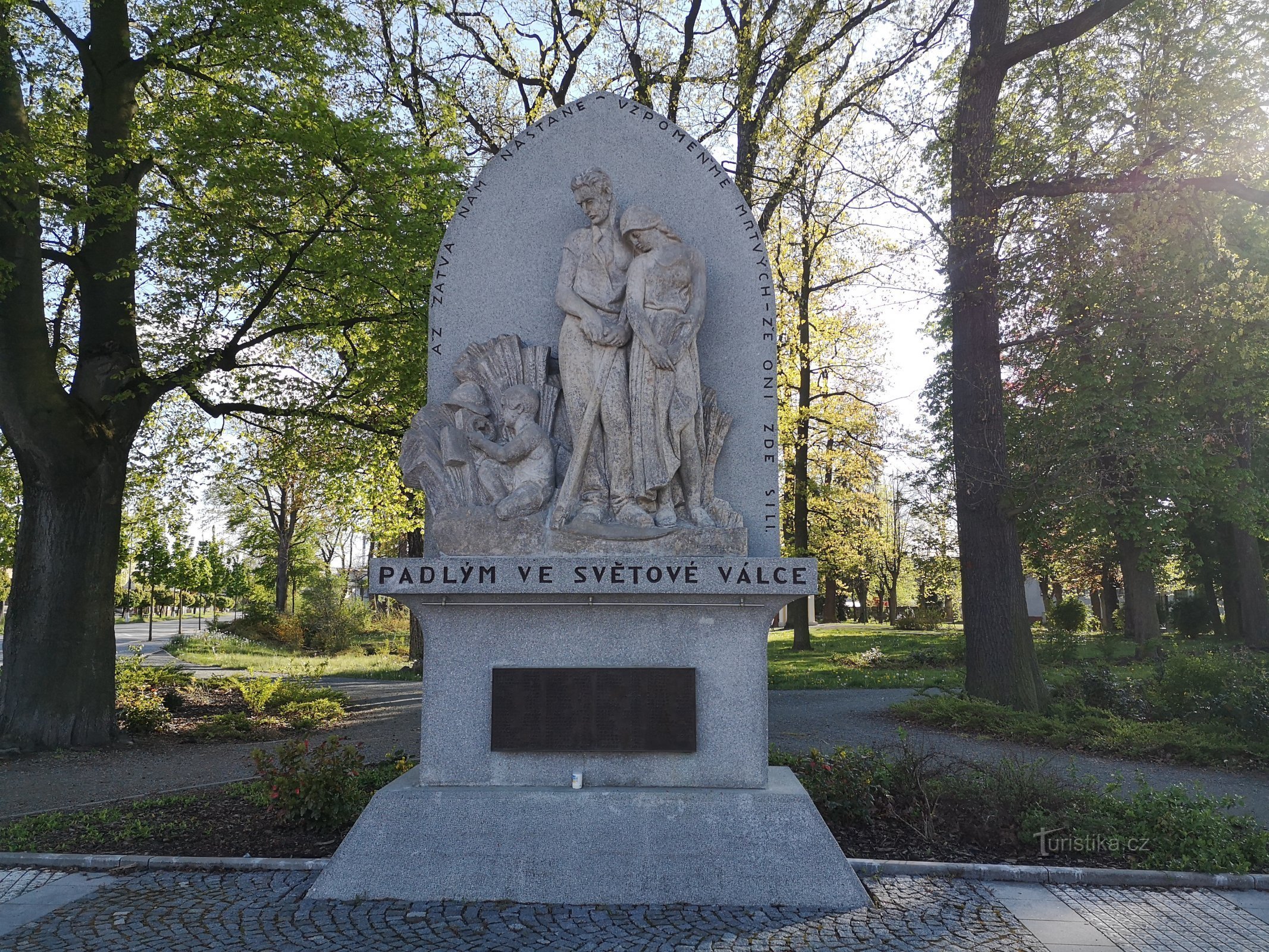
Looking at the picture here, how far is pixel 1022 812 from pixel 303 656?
969 inches

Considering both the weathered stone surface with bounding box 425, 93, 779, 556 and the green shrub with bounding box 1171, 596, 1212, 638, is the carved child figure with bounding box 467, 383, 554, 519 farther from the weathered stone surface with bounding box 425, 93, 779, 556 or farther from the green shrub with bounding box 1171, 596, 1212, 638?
the green shrub with bounding box 1171, 596, 1212, 638

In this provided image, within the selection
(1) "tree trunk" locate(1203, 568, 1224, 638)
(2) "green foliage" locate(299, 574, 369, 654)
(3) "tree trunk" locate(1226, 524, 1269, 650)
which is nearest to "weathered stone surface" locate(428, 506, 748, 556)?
(3) "tree trunk" locate(1226, 524, 1269, 650)

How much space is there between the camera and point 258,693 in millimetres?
13992

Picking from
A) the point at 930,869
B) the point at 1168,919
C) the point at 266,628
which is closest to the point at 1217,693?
the point at 1168,919

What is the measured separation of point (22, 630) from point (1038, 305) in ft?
46.8

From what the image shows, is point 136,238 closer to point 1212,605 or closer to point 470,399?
point 470,399

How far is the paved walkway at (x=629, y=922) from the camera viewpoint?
448 centimetres

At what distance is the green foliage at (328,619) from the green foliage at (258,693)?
13.9 metres

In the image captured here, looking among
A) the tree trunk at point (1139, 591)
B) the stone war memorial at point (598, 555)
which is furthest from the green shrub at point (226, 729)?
the tree trunk at point (1139, 591)

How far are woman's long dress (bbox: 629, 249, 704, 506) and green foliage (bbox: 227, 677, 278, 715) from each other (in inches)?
412

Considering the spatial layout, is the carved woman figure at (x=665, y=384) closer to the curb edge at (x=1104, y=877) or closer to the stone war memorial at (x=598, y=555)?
the stone war memorial at (x=598, y=555)

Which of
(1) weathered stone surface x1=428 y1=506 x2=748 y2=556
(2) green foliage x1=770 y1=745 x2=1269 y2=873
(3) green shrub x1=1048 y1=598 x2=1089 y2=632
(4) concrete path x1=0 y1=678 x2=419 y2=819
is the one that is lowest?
(4) concrete path x1=0 y1=678 x2=419 y2=819

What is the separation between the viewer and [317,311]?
40.4 feet

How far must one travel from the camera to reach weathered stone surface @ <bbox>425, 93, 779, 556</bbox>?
5.99 m
